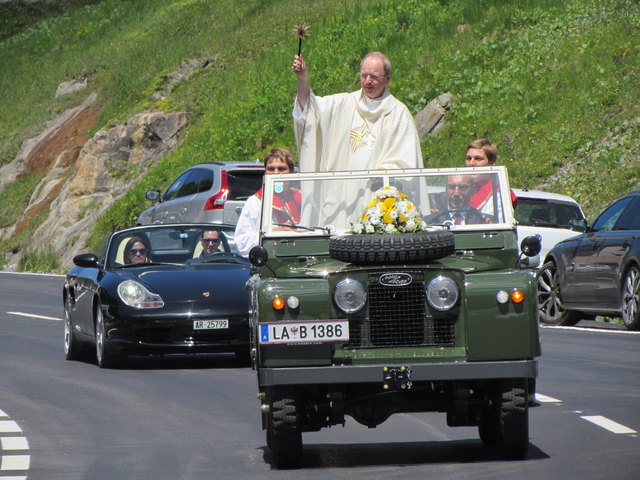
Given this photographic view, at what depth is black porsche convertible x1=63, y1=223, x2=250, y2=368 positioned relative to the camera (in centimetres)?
1479

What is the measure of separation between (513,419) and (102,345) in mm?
7235

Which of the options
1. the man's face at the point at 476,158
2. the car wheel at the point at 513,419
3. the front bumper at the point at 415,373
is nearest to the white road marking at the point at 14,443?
the front bumper at the point at 415,373

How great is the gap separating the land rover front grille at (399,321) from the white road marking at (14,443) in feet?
8.58

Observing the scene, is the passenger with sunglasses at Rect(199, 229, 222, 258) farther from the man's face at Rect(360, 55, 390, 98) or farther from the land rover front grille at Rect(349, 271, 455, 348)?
the land rover front grille at Rect(349, 271, 455, 348)

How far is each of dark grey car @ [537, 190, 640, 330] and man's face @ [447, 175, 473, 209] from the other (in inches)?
314

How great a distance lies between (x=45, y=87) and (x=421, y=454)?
53.2 meters

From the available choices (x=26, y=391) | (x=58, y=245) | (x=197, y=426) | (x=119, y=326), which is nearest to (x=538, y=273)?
(x=119, y=326)

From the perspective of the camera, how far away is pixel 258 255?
9258 mm

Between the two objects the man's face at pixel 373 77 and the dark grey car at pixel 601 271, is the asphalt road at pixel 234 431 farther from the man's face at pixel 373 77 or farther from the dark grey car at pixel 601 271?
the man's face at pixel 373 77

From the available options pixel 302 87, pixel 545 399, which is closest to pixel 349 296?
pixel 302 87

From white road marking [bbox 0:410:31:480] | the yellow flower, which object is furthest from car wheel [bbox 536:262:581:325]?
→ the yellow flower

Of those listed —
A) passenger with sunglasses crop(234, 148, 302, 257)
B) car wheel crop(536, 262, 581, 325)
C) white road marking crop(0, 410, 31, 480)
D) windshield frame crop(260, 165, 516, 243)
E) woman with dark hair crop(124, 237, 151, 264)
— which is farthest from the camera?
car wheel crop(536, 262, 581, 325)

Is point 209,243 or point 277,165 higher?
point 277,165

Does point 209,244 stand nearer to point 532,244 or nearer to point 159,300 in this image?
point 159,300
